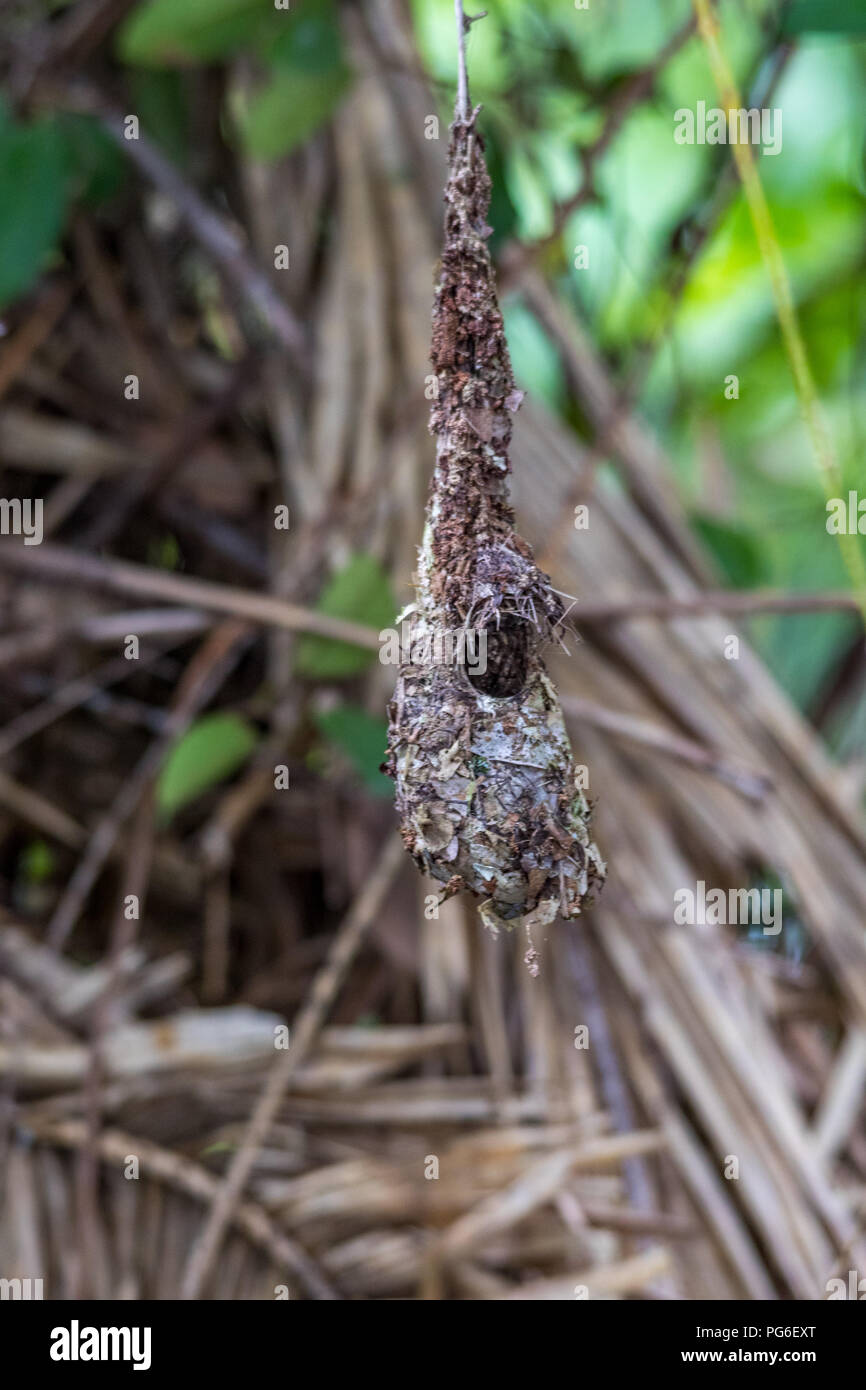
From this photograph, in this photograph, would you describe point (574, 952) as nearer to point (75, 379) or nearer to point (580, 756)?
point (580, 756)

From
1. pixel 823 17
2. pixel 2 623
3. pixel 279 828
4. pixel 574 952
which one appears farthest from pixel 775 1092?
pixel 2 623

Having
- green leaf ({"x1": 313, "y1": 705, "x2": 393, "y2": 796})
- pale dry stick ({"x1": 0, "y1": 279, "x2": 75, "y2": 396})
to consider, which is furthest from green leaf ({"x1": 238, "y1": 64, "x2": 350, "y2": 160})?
green leaf ({"x1": 313, "y1": 705, "x2": 393, "y2": 796})

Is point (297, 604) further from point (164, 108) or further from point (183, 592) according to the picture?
point (164, 108)

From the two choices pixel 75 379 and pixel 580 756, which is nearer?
pixel 580 756

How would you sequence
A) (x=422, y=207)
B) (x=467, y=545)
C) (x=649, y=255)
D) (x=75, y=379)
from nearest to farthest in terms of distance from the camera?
1. (x=467, y=545)
2. (x=422, y=207)
3. (x=75, y=379)
4. (x=649, y=255)

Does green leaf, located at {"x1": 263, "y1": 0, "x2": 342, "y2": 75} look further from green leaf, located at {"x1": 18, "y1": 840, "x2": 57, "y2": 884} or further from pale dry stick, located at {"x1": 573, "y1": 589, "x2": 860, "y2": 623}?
green leaf, located at {"x1": 18, "y1": 840, "x2": 57, "y2": 884}

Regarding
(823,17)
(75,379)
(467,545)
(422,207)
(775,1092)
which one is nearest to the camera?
(467,545)

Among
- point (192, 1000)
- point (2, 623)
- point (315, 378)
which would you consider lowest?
point (192, 1000)

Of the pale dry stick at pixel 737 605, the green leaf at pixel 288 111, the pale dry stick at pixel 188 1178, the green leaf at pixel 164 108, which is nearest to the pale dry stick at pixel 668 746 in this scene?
Result: the pale dry stick at pixel 737 605

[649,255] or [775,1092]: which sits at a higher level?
[649,255]
